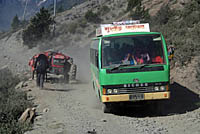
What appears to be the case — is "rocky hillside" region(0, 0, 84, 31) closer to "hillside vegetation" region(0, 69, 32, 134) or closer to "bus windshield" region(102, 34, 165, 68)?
"hillside vegetation" region(0, 69, 32, 134)

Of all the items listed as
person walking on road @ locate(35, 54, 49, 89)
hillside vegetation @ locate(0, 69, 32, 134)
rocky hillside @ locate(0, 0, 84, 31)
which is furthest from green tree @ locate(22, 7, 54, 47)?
rocky hillside @ locate(0, 0, 84, 31)

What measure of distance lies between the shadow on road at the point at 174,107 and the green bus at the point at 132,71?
3.09ft

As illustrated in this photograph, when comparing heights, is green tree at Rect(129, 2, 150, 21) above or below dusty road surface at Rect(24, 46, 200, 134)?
above

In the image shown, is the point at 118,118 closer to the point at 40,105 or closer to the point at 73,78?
the point at 40,105

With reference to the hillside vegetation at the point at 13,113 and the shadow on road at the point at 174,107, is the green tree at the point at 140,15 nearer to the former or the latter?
the hillside vegetation at the point at 13,113

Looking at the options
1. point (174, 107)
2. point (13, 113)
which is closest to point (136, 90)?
point (174, 107)

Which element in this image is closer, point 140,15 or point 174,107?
point 174,107

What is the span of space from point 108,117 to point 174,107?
324 cm

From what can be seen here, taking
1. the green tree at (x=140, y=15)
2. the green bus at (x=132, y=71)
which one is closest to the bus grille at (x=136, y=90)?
the green bus at (x=132, y=71)

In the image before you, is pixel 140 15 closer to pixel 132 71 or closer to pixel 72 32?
pixel 72 32

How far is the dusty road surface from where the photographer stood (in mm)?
8045

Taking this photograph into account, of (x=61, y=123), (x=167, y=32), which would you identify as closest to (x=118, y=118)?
(x=61, y=123)

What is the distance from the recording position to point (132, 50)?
9812mm

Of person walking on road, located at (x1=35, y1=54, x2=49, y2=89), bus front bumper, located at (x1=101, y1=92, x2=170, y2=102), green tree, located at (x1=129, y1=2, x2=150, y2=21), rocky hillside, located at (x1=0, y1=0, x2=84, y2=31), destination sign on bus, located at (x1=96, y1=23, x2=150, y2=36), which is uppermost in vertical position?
rocky hillside, located at (x1=0, y1=0, x2=84, y2=31)
